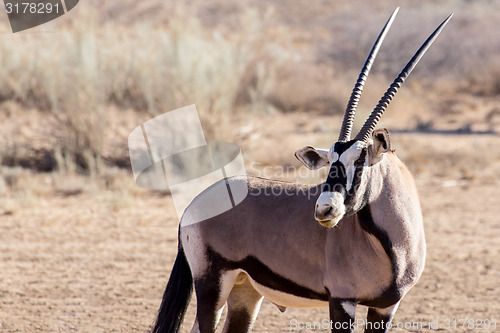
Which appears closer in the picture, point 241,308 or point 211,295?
point 211,295

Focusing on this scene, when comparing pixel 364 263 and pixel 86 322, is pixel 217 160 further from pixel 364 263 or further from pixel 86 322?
pixel 364 263

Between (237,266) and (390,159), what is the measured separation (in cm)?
105

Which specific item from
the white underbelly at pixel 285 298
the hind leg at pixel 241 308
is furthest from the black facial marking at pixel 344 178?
the hind leg at pixel 241 308

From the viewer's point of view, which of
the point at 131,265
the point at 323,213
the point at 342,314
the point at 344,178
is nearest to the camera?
the point at 323,213

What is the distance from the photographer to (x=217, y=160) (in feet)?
34.9

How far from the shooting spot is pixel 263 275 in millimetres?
3707

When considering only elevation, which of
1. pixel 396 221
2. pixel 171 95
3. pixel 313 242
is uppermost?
pixel 396 221

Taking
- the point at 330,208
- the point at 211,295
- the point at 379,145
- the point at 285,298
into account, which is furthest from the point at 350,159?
the point at 211,295

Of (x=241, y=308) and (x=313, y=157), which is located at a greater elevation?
(x=313, y=157)

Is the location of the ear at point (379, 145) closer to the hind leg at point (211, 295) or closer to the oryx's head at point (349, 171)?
the oryx's head at point (349, 171)

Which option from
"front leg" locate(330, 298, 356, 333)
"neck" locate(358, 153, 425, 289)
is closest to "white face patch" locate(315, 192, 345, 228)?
"neck" locate(358, 153, 425, 289)

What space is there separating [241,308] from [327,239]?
0.90m

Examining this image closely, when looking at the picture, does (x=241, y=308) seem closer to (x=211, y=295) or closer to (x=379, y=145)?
(x=211, y=295)

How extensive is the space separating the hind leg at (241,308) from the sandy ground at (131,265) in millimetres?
1148
